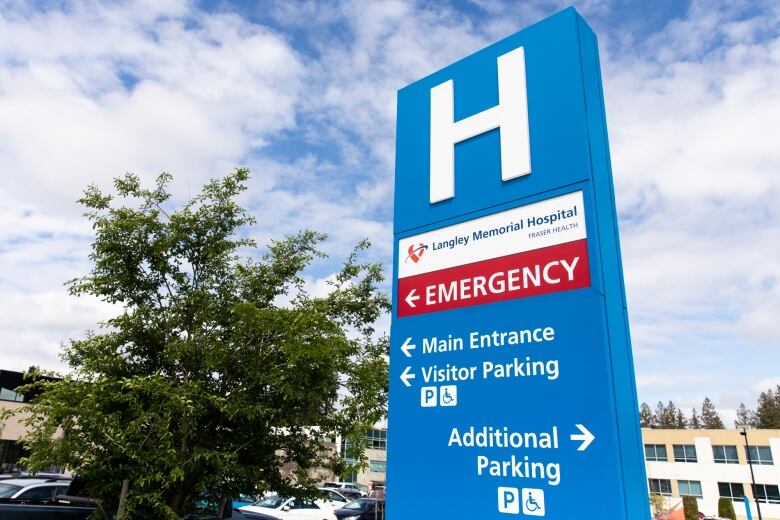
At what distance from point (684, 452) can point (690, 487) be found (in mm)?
3084

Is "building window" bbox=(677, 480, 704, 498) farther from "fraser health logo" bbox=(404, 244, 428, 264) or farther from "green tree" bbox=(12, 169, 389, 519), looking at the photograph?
"fraser health logo" bbox=(404, 244, 428, 264)

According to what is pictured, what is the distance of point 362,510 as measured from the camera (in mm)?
20547

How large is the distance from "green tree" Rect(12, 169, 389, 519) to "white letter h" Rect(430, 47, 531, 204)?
4.59 meters

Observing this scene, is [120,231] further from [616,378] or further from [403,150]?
[616,378]

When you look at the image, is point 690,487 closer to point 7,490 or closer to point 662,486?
point 662,486

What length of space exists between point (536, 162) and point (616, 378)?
1443 mm

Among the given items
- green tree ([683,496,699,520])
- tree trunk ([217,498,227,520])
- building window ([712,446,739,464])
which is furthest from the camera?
building window ([712,446,739,464])

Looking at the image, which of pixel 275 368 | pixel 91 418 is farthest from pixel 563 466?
pixel 91 418

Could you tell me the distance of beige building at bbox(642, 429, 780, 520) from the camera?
4872cm

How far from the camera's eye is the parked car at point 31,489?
10.7 meters

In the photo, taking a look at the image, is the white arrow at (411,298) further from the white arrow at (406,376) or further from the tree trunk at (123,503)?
the tree trunk at (123,503)

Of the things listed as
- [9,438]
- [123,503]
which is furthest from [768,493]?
[9,438]

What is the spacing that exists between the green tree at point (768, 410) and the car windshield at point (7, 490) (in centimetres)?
10241

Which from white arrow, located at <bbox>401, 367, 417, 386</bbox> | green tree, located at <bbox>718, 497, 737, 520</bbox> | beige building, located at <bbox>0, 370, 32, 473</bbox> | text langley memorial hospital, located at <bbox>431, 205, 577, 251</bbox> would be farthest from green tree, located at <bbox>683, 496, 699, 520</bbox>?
beige building, located at <bbox>0, 370, 32, 473</bbox>
